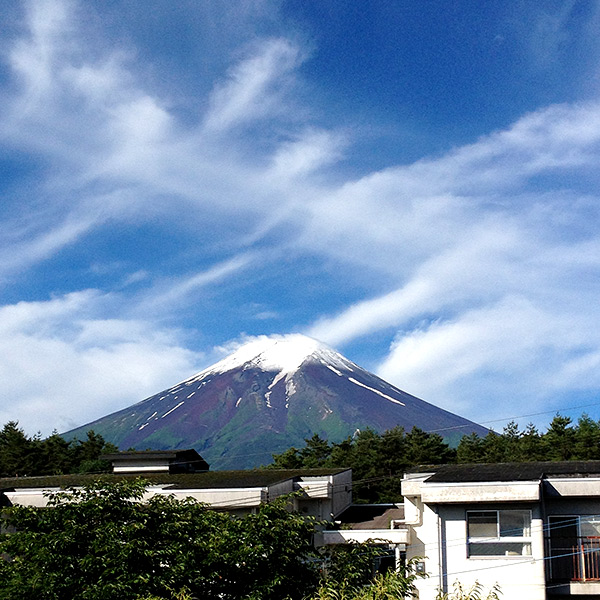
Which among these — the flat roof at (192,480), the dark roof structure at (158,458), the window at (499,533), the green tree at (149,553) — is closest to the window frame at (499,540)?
the window at (499,533)

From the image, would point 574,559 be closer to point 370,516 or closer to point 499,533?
point 499,533

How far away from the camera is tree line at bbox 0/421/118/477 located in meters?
53.1

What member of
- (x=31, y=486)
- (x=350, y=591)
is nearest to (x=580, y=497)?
(x=350, y=591)

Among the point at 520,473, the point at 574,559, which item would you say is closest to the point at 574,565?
the point at 574,559

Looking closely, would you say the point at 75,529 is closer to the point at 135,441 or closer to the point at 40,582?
the point at 40,582

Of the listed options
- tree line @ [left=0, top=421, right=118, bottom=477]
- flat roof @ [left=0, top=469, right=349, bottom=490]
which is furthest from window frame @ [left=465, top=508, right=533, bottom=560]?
tree line @ [left=0, top=421, right=118, bottom=477]

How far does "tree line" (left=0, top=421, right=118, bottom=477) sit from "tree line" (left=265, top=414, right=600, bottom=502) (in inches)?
593

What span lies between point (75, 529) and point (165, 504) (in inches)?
63.7

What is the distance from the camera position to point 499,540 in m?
17.6

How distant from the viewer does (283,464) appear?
1956 inches

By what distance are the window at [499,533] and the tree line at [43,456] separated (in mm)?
35827

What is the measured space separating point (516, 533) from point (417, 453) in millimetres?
32625

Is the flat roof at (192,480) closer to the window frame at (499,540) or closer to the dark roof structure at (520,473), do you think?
the dark roof structure at (520,473)

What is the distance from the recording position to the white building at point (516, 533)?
17312 mm
